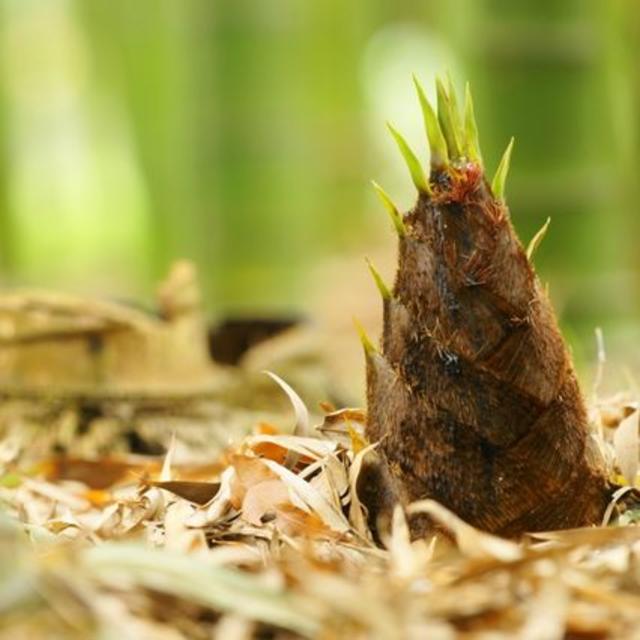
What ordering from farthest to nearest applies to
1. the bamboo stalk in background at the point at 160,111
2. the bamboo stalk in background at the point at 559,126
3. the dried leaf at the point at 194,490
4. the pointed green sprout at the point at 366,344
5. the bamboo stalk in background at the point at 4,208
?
the bamboo stalk in background at the point at 4,208 → the bamboo stalk in background at the point at 160,111 → the bamboo stalk in background at the point at 559,126 → the dried leaf at the point at 194,490 → the pointed green sprout at the point at 366,344

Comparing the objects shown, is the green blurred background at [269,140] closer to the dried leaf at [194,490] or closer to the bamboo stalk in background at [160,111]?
the bamboo stalk in background at [160,111]

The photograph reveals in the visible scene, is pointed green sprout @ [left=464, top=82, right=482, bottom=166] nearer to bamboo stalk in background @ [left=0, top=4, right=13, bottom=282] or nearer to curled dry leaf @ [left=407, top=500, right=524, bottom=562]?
curled dry leaf @ [left=407, top=500, right=524, bottom=562]

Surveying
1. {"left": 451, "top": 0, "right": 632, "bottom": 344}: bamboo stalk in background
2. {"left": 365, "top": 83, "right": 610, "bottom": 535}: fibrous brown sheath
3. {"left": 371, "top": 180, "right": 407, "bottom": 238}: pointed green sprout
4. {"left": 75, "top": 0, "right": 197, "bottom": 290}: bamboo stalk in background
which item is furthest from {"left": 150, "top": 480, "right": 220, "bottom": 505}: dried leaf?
{"left": 75, "top": 0, "right": 197, "bottom": 290}: bamboo stalk in background

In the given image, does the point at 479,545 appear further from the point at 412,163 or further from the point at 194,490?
the point at 194,490

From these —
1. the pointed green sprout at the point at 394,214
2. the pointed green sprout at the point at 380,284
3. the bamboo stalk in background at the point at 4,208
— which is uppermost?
the pointed green sprout at the point at 394,214

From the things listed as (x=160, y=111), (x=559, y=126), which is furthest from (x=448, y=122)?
(x=160, y=111)

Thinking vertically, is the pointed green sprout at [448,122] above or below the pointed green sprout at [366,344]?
above

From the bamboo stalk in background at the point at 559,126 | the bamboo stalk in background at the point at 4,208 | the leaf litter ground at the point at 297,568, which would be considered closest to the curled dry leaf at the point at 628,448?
the leaf litter ground at the point at 297,568

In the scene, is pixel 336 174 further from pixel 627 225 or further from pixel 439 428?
pixel 439 428

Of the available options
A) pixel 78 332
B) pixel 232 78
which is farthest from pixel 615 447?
pixel 232 78
